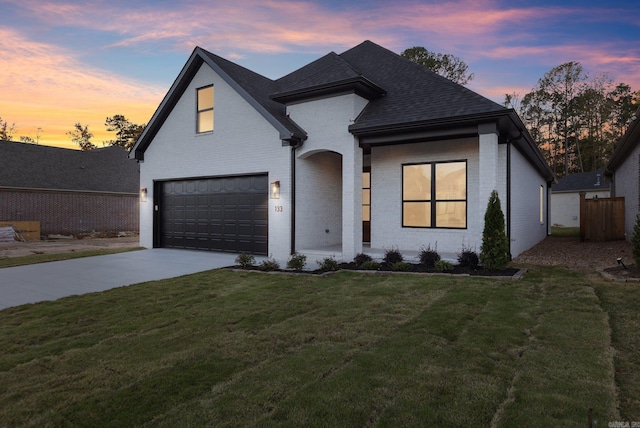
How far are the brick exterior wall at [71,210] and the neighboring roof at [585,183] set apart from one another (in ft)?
111

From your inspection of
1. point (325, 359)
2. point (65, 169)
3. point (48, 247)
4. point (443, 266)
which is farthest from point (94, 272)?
point (65, 169)

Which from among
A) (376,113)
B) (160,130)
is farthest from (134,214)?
(376,113)

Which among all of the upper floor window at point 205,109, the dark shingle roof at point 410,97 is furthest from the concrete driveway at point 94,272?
the dark shingle roof at point 410,97

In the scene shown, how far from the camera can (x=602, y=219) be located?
54.0 ft

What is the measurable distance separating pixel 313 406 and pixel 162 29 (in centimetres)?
1324

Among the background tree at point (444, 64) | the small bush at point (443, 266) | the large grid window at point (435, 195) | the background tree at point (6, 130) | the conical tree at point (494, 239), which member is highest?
the background tree at point (444, 64)

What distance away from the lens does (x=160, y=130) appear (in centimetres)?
1442

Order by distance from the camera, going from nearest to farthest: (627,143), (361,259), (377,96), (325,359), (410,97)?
(325,359) < (361,259) < (410,97) < (377,96) < (627,143)

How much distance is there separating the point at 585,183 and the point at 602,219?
17.5 m

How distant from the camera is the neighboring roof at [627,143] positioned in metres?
11.0

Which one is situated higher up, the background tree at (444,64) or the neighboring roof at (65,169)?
the background tree at (444,64)

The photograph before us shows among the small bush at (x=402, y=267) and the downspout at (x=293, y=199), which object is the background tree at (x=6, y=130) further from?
the small bush at (x=402, y=267)

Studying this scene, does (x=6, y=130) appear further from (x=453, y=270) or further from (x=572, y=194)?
(x=572, y=194)

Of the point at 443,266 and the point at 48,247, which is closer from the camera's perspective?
the point at 443,266
